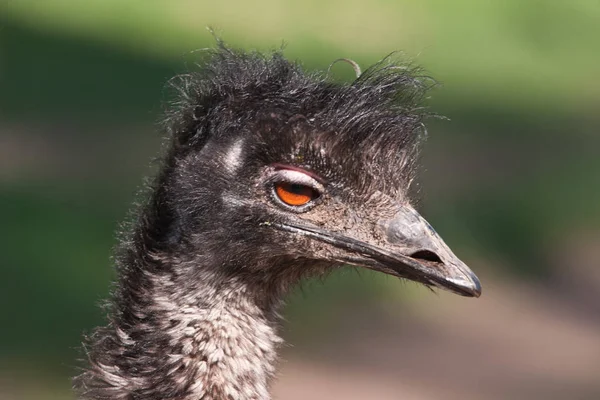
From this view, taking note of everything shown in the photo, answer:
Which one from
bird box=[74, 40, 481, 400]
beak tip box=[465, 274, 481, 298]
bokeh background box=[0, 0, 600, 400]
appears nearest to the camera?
beak tip box=[465, 274, 481, 298]

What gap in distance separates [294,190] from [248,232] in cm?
19

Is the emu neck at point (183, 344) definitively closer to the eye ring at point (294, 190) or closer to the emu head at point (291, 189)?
the emu head at point (291, 189)

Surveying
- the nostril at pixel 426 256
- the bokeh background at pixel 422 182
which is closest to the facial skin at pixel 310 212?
the nostril at pixel 426 256

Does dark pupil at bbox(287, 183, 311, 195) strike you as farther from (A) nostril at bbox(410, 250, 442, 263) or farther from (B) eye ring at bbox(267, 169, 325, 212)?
(A) nostril at bbox(410, 250, 442, 263)

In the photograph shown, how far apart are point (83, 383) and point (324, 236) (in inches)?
35.0

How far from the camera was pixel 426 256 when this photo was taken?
142 inches

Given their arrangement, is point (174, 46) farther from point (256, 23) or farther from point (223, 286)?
point (223, 286)

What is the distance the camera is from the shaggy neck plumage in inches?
145

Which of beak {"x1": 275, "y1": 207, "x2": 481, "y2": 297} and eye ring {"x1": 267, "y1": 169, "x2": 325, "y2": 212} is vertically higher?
eye ring {"x1": 267, "y1": 169, "x2": 325, "y2": 212}

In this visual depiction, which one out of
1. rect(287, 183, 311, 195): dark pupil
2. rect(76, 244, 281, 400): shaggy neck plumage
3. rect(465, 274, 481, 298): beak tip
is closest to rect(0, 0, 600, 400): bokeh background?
rect(76, 244, 281, 400): shaggy neck plumage

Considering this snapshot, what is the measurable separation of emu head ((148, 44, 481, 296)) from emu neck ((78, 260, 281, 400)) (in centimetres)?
8

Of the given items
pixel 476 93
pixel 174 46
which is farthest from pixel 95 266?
pixel 476 93

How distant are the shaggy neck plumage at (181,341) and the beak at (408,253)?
0.30m

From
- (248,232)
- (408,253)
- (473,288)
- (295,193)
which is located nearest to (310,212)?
(295,193)
